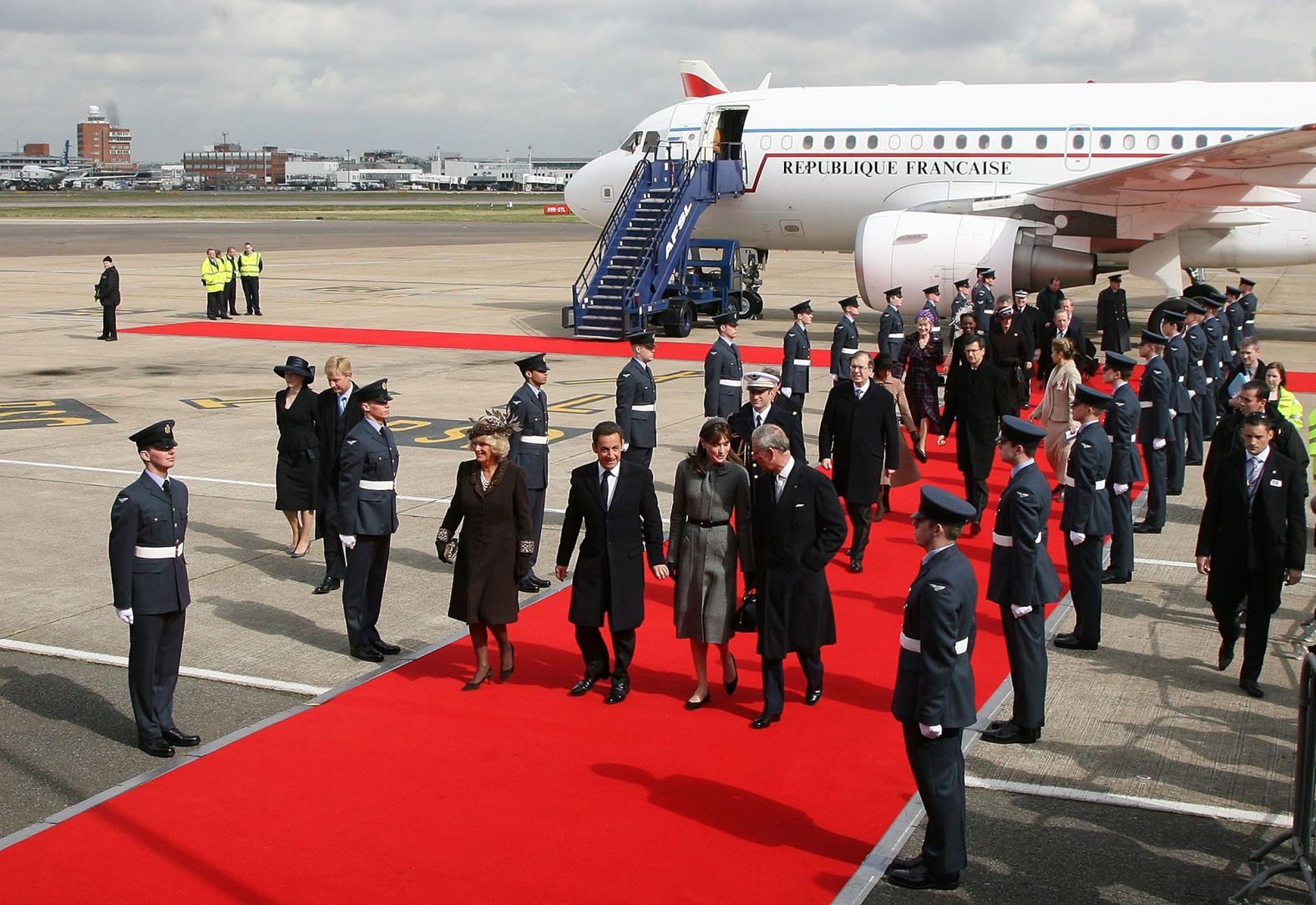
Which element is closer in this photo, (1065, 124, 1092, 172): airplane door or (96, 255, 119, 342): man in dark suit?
(1065, 124, 1092, 172): airplane door

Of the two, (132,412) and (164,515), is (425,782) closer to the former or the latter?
(164,515)

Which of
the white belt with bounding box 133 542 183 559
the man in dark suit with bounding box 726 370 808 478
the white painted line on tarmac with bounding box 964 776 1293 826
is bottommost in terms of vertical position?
the white painted line on tarmac with bounding box 964 776 1293 826

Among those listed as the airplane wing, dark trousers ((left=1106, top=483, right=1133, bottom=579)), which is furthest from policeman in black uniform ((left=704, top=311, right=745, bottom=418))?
the airplane wing

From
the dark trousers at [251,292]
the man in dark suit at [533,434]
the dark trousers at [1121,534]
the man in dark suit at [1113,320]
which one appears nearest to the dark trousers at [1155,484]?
the dark trousers at [1121,534]

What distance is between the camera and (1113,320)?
2177 centimetres

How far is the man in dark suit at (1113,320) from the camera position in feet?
71.5

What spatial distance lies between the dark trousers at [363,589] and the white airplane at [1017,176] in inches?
663

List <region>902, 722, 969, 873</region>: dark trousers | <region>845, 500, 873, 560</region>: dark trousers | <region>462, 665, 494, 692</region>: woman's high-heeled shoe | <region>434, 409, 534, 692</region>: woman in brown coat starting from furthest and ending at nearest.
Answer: <region>845, 500, 873, 560</region>: dark trousers < <region>462, 665, 494, 692</region>: woman's high-heeled shoe < <region>434, 409, 534, 692</region>: woman in brown coat < <region>902, 722, 969, 873</region>: dark trousers

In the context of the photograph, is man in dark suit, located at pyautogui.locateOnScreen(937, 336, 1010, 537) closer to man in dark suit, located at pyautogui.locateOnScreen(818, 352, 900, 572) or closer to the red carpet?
man in dark suit, located at pyautogui.locateOnScreen(818, 352, 900, 572)

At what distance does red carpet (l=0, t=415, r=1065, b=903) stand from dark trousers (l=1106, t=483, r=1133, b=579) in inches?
87.0

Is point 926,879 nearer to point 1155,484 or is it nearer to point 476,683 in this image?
point 476,683

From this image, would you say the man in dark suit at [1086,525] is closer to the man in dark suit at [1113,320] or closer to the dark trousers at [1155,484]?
the dark trousers at [1155,484]

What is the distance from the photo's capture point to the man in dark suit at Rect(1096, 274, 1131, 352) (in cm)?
2178

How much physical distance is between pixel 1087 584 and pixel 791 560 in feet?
8.72
